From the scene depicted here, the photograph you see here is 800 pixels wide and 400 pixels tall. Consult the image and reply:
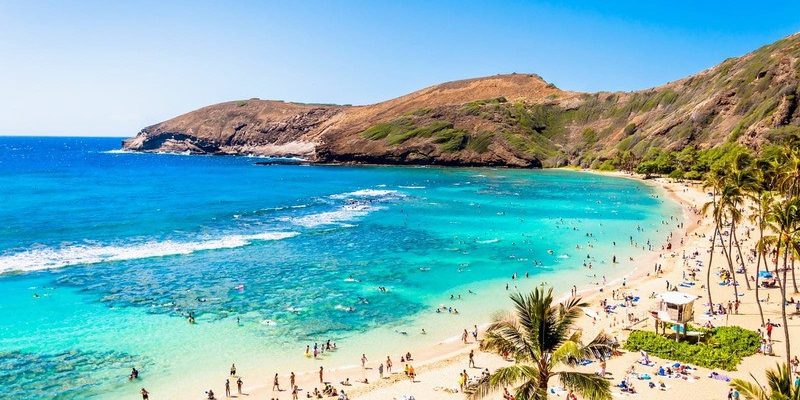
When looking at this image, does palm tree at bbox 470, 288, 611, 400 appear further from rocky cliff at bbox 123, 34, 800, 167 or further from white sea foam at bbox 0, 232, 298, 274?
rocky cliff at bbox 123, 34, 800, 167

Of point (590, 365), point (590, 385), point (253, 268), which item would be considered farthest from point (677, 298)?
point (253, 268)

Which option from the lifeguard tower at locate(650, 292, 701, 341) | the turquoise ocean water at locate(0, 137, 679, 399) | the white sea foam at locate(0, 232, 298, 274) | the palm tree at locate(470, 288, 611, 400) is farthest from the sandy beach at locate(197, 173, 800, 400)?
the white sea foam at locate(0, 232, 298, 274)

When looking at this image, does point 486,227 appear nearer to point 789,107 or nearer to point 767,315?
point 767,315

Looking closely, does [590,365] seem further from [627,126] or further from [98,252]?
[627,126]

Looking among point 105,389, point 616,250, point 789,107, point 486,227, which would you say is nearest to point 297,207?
point 486,227

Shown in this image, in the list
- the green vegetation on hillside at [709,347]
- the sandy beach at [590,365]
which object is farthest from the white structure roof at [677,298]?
the sandy beach at [590,365]

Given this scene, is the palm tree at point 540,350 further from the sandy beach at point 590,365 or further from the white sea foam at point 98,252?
the white sea foam at point 98,252
